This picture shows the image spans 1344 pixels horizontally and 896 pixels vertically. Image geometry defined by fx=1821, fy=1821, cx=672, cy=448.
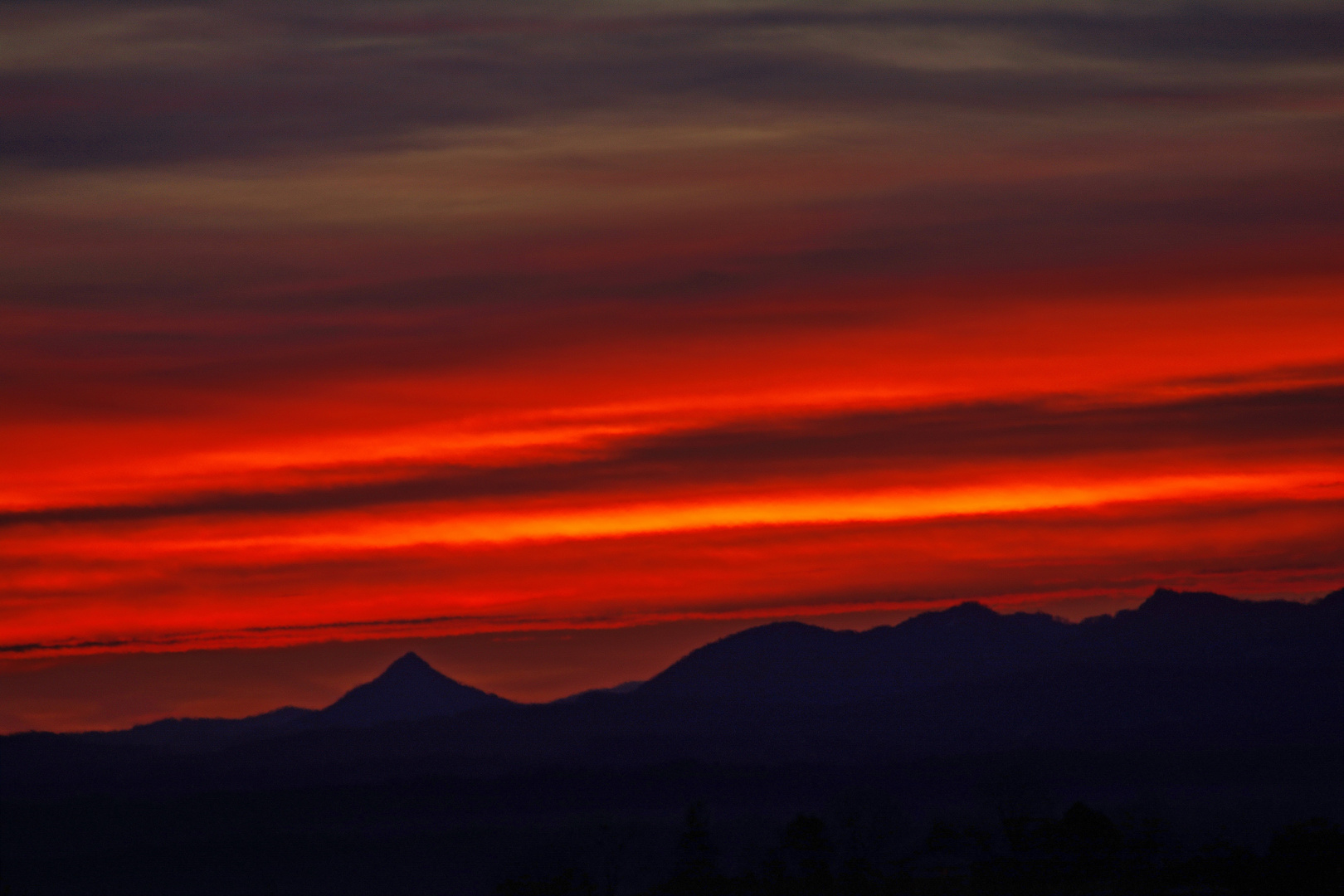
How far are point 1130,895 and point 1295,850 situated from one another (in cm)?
1783

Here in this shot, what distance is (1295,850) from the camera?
614 feet

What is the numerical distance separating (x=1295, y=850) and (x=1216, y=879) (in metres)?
9.51

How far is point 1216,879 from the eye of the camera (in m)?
193

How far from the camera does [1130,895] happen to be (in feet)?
636

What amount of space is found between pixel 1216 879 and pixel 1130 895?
9.02 metres
